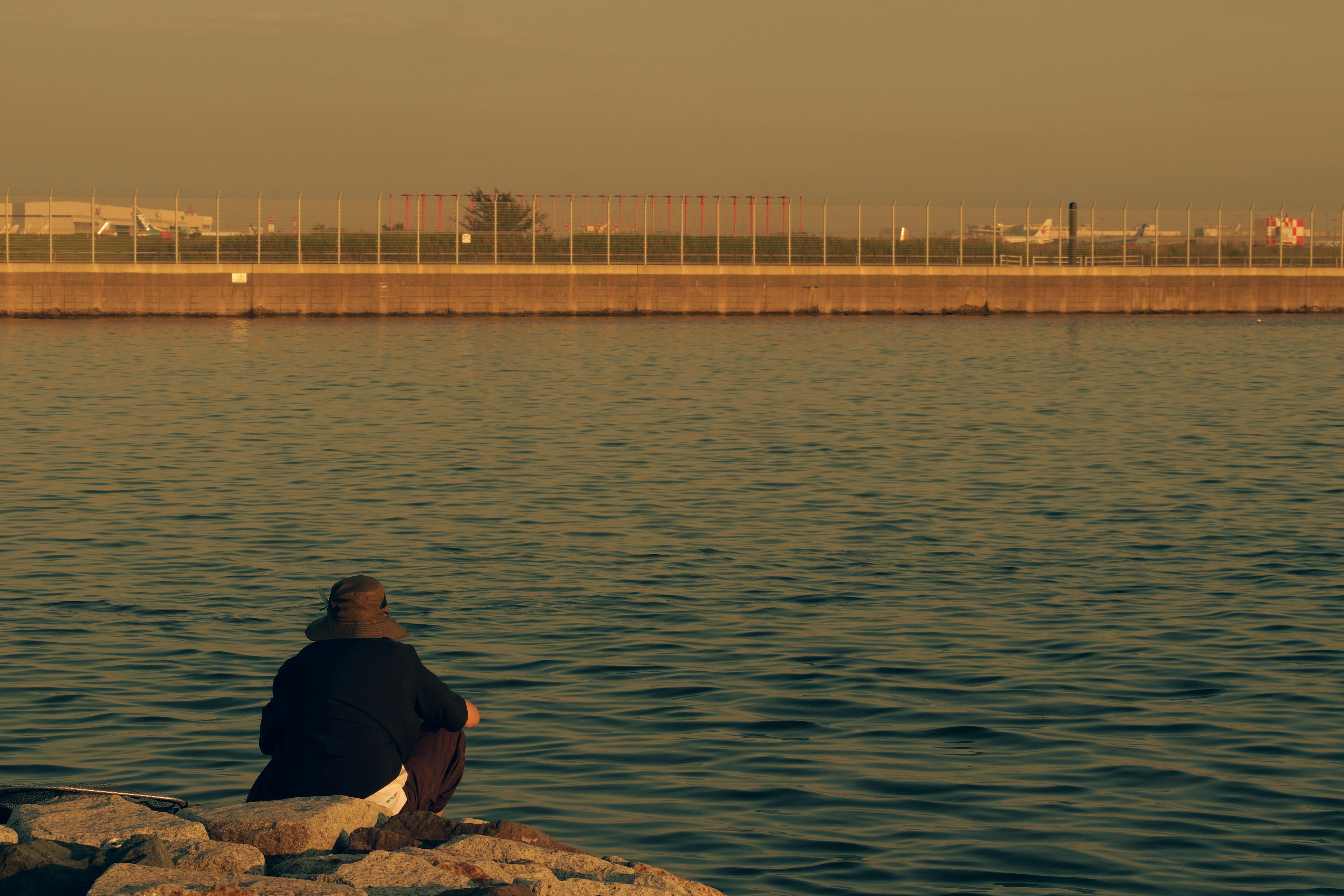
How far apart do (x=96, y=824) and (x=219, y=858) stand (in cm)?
93

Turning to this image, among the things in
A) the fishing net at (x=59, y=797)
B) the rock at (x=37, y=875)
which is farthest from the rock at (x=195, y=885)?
the fishing net at (x=59, y=797)

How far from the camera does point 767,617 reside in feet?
41.1

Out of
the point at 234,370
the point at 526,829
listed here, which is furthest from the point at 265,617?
the point at 234,370

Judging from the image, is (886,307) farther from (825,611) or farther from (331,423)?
(825,611)

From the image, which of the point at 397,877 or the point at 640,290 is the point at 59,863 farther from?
the point at 640,290

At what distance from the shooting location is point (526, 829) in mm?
6641

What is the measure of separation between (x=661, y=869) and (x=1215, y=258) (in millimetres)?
76528

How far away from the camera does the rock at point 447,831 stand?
254 inches

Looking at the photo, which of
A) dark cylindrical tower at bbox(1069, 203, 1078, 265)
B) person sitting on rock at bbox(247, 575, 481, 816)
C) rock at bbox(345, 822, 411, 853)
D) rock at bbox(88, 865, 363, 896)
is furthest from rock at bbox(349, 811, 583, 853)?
dark cylindrical tower at bbox(1069, 203, 1078, 265)

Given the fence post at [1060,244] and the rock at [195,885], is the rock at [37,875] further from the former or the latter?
the fence post at [1060,244]

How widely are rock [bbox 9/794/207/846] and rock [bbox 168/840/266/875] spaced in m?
0.10

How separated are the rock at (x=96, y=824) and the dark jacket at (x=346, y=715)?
404 mm

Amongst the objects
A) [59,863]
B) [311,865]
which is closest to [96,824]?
[59,863]

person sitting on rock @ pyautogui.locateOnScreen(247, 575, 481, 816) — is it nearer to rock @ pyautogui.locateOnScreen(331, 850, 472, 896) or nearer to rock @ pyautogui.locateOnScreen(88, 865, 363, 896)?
rock @ pyautogui.locateOnScreen(331, 850, 472, 896)
